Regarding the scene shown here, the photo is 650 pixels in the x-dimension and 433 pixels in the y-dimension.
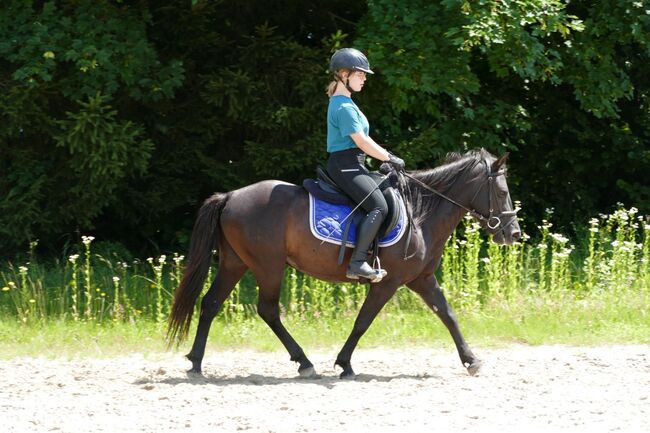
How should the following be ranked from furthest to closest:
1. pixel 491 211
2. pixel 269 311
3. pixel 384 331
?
pixel 384 331 → pixel 491 211 → pixel 269 311

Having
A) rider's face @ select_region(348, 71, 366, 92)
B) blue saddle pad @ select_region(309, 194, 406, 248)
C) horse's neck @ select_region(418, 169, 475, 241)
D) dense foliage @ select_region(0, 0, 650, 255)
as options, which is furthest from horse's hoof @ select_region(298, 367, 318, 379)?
dense foliage @ select_region(0, 0, 650, 255)

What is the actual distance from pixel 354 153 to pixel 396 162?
0.36 meters

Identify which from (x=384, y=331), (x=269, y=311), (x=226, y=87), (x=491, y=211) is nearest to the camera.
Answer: (x=269, y=311)

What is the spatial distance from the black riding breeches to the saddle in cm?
7

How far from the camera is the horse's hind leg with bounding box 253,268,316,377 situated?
7.58 meters

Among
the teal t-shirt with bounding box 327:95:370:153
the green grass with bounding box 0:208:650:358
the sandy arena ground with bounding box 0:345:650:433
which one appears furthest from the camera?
the green grass with bounding box 0:208:650:358

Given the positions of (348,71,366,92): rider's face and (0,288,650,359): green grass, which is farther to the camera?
(0,288,650,359): green grass

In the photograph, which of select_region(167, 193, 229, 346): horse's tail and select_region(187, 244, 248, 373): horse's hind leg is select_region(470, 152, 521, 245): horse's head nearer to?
select_region(187, 244, 248, 373): horse's hind leg

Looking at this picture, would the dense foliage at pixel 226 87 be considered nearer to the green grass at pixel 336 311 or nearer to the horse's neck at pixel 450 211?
the green grass at pixel 336 311

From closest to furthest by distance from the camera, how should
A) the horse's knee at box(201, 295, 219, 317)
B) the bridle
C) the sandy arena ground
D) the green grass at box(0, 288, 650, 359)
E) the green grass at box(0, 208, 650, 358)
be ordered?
the sandy arena ground → the horse's knee at box(201, 295, 219, 317) → the bridle → the green grass at box(0, 288, 650, 359) → the green grass at box(0, 208, 650, 358)

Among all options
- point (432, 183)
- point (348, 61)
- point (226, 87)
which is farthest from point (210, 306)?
point (226, 87)

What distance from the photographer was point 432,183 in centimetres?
791

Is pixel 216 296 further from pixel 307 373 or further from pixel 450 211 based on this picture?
pixel 450 211

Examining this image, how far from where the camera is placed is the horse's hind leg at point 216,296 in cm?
766
